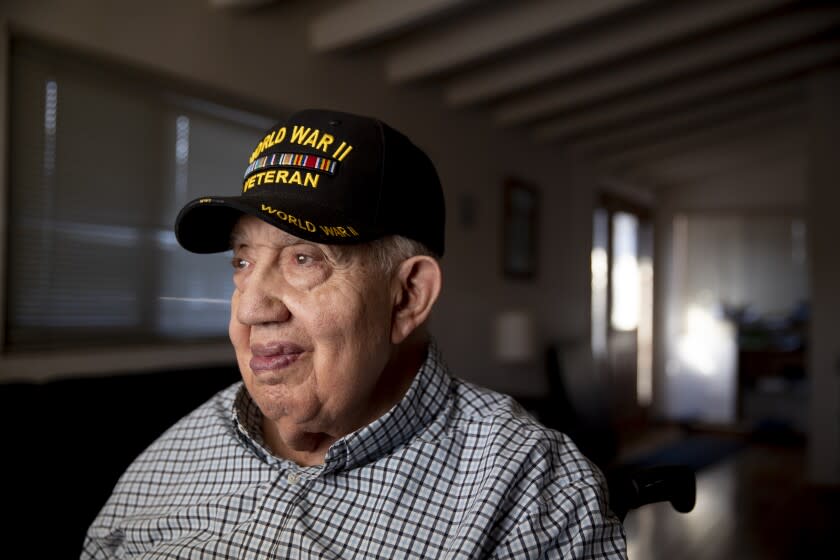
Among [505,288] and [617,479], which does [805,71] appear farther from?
[617,479]

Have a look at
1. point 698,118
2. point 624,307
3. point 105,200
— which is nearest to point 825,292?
point 698,118

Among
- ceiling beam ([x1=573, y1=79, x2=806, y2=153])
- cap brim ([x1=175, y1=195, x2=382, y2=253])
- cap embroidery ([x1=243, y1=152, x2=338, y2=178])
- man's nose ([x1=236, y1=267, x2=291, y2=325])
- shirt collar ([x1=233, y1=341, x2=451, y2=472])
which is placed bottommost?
shirt collar ([x1=233, y1=341, x2=451, y2=472])

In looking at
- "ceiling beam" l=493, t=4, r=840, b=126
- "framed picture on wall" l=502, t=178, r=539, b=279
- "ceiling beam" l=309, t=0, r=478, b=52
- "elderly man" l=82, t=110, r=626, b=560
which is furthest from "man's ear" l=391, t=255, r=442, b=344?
"framed picture on wall" l=502, t=178, r=539, b=279

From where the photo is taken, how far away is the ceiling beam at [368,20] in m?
3.03

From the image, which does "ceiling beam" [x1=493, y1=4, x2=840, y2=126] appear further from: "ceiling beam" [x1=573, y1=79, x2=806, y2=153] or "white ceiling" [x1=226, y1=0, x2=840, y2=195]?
"ceiling beam" [x1=573, y1=79, x2=806, y2=153]

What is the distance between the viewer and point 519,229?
511cm

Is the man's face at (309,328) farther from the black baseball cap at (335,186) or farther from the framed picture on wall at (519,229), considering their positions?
the framed picture on wall at (519,229)

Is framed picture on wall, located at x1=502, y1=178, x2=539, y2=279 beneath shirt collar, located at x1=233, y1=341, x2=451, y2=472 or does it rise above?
above

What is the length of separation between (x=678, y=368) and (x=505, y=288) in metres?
3.75

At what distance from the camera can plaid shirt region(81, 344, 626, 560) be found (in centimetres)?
98

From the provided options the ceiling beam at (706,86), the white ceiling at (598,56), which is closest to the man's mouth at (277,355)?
the white ceiling at (598,56)

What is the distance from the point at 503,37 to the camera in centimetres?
343

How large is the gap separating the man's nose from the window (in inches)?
54.1

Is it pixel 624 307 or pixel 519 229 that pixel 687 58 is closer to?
pixel 519 229
